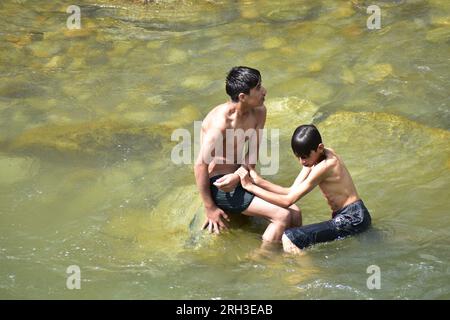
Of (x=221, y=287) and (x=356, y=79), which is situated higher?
(x=356, y=79)

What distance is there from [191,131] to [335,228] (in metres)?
2.55

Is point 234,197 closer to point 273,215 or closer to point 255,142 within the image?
point 273,215

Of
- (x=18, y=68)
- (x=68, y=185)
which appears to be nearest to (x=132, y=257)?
(x=68, y=185)

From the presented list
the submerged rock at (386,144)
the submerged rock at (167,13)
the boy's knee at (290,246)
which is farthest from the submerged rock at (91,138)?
the submerged rock at (167,13)

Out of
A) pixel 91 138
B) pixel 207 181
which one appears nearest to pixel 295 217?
pixel 207 181

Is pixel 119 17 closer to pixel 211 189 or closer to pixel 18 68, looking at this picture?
pixel 18 68

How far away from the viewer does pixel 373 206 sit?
5902mm

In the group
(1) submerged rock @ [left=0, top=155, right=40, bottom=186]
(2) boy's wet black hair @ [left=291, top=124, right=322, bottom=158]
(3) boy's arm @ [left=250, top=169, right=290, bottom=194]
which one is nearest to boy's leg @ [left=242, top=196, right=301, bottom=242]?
(3) boy's arm @ [left=250, top=169, right=290, bottom=194]

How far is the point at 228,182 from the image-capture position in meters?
5.15

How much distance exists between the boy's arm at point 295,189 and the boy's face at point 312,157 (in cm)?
5

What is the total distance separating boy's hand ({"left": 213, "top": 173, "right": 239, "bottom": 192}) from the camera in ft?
16.9

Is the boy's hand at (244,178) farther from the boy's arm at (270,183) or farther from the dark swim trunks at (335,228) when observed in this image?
the dark swim trunks at (335,228)

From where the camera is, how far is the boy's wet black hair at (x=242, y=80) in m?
5.07

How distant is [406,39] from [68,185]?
4.76 m
